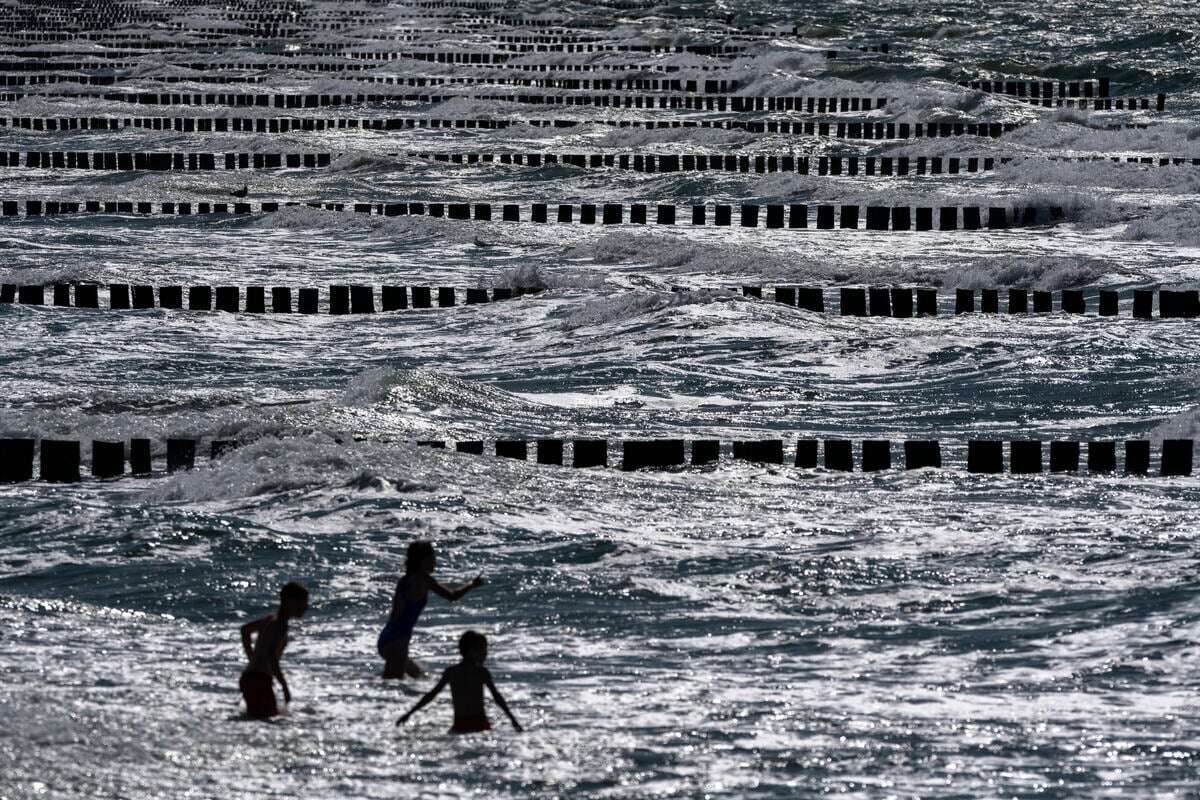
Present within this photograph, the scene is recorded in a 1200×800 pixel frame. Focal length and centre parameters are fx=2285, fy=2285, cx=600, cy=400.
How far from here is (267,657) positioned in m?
9.17

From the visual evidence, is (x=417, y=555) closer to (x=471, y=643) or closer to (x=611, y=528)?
(x=471, y=643)

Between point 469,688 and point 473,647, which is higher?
point 473,647

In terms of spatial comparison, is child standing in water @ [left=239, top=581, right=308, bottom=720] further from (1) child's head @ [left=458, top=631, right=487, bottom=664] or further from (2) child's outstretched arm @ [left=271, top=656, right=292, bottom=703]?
(1) child's head @ [left=458, top=631, right=487, bottom=664]

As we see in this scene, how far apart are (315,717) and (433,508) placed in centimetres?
371

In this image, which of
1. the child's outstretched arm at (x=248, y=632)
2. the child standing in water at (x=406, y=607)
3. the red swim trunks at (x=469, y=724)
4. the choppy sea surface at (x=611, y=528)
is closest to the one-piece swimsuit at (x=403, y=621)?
the child standing in water at (x=406, y=607)

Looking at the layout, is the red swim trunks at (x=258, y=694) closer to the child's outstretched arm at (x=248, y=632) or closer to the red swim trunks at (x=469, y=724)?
the child's outstretched arm at (x=248, y=632)

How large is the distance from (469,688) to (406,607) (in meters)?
0.82

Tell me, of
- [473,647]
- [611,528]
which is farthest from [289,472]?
[473,647]

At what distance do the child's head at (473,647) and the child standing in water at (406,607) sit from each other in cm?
81

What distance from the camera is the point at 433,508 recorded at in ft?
42.4

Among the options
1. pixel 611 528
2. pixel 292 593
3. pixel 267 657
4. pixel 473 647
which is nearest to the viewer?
pixel 473 647

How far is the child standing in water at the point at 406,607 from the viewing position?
9711 millimetres

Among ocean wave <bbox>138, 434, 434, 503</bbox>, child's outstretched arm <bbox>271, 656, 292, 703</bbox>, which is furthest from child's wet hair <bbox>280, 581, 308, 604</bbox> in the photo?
ocean wave <bbox>138, 434, 434, 503</bbox>

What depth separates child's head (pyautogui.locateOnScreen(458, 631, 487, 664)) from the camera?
8891 millimetres
